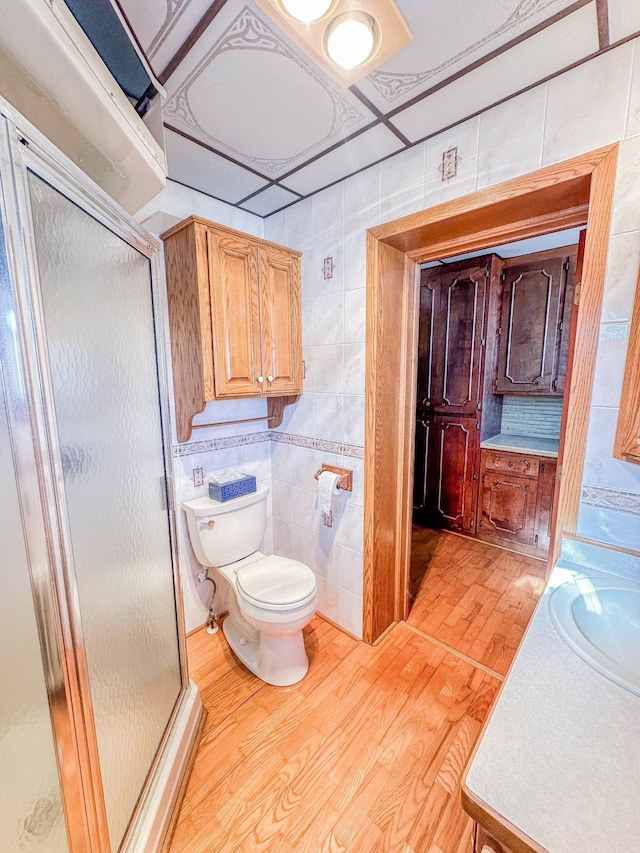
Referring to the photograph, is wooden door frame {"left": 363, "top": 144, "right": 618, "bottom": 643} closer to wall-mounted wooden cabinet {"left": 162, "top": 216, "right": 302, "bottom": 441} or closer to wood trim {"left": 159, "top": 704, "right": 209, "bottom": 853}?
wall-mounted wooden cabinet {"left": 162, "top": 216, "right": 302, "bottom": 441}

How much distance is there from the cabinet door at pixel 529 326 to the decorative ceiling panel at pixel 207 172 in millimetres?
2057

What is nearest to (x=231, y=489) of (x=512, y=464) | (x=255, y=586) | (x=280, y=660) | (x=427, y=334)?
(x=255, y=586)

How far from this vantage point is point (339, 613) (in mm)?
1915

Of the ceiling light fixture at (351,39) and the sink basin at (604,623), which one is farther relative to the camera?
the ceiling light fixture at (351,39)

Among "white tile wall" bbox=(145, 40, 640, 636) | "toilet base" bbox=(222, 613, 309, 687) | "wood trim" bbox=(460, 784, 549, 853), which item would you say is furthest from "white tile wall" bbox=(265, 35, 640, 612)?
"wood trim" bbox=(460, 784, 549, 853)

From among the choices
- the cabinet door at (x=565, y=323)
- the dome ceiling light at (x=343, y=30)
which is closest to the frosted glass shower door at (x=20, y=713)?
the dome ceiling light at (x=343, y=30)

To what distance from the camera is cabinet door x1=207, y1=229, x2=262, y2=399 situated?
152 centimetres

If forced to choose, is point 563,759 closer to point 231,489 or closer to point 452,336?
point 231,489

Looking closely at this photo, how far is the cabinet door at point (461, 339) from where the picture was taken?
2676 mm

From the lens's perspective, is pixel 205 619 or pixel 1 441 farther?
pixel 205 619

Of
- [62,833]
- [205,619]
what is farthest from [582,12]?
[205,619]

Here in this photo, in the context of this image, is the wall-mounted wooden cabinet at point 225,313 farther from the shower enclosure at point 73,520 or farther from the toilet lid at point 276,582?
the toilet lid at point 276,582

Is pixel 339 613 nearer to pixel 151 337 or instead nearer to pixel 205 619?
pixel 205 619

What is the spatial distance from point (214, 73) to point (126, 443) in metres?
1.10
